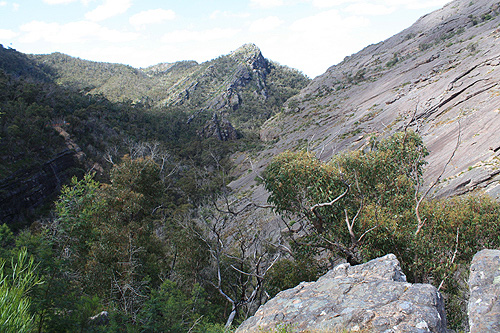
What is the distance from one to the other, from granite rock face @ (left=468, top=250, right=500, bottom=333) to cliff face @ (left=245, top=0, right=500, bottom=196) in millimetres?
5232

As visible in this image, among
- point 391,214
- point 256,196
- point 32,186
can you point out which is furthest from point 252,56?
point 391,214

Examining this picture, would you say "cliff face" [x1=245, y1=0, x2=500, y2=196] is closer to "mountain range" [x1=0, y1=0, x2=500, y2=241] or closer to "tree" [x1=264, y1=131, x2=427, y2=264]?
A: "mountain range" [x1=0, y1=0, x2=500, y2=241]

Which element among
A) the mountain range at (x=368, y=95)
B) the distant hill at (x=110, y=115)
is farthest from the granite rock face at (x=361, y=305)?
the distant hill at (x=110, y=115)

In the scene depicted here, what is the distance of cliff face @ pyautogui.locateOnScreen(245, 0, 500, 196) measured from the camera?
1589 cm

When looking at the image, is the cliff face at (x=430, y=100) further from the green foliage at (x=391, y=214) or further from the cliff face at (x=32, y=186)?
the cliff face at (x=32, y=186)

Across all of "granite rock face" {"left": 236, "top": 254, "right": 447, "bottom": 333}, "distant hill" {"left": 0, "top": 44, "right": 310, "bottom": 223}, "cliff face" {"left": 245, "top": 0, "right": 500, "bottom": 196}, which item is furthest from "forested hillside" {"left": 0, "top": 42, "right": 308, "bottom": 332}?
"cliff face" {"left": 245, "top": 0, "right": 500, "bottom": 196}

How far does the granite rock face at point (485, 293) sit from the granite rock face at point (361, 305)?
45 centimetres

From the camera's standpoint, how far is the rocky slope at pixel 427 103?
15766mm

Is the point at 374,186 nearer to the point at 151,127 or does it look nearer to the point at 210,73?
the point at 151,127

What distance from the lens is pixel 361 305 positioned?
504 centimetres

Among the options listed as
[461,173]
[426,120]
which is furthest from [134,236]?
[426,120]

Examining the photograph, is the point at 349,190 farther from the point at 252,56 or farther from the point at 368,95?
the point at 252,56

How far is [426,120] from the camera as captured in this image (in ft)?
81.0

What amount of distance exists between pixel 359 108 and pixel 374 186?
35082mm
